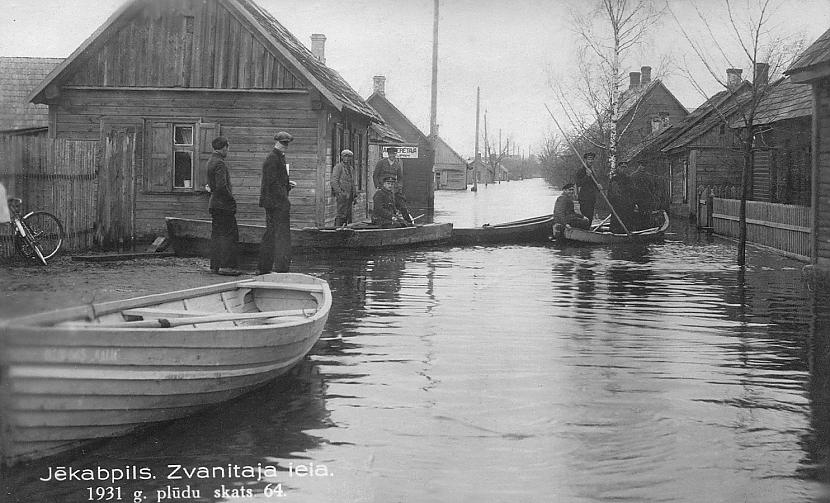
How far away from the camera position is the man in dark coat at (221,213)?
13.5 metres

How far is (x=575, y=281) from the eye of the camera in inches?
596

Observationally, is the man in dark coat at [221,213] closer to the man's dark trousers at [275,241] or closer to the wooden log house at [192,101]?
the man's dark trousers at [275,241]

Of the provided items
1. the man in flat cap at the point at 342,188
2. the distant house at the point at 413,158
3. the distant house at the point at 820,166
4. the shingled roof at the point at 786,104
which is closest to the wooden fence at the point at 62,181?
the man in flat cap at the point at 342,188

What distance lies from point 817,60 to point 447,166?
230 feet

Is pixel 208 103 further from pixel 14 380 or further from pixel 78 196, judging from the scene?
pixel 14 380

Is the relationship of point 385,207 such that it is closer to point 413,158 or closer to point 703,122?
point 413,158

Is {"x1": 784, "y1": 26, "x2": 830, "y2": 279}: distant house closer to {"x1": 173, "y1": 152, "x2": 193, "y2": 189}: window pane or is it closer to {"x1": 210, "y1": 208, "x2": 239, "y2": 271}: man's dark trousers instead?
{"x1": 210, "y1": 208, "x2": 239, "y2": 271}: man's dark trousers

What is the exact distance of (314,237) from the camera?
1831 cm

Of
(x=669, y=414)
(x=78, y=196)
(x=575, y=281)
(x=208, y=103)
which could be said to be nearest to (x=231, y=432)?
(x=669, y=414)

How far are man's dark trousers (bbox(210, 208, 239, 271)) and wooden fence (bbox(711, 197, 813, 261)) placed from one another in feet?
31.1

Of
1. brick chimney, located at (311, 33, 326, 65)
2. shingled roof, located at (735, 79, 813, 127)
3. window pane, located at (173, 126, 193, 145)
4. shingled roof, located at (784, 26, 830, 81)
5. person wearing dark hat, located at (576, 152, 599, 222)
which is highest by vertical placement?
brick chimney, located at (311, 33, 326, 65)

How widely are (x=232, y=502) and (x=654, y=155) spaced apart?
3882 centimetres

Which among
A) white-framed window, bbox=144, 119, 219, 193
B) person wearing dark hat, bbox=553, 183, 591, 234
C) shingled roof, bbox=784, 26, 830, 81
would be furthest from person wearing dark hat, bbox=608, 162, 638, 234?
white-framed window, bbox=144, 119, 219, 193

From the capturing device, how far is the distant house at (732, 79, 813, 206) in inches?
904
